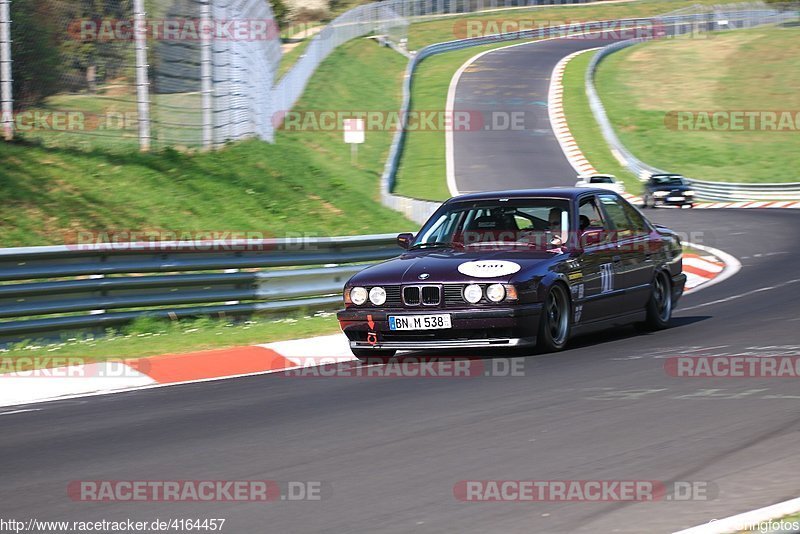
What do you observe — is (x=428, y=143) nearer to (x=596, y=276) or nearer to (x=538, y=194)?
(x=538, y=194)

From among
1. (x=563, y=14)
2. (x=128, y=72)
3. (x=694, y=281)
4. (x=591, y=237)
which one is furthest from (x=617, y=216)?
(x=563, y=14)

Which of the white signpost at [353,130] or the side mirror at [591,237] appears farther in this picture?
the white signpost at [353,130]

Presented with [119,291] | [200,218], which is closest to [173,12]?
[200,218]

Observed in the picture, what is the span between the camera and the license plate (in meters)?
9.55

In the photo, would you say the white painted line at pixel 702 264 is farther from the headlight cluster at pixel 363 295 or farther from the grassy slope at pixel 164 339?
the headlight cluster at pixel 363 295

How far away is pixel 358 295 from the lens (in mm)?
9992

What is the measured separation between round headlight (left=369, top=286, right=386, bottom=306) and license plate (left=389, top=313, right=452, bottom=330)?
18 centimetres

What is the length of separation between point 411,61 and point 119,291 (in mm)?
51352

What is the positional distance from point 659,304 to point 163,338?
474 cm

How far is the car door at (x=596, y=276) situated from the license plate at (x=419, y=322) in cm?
128

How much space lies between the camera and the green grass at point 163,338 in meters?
10.5

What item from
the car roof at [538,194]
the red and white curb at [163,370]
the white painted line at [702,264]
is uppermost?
the car roof at [538,194]

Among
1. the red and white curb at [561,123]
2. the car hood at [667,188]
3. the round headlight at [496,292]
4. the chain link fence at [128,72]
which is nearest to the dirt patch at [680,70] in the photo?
A: the red and white curb at [561,123]

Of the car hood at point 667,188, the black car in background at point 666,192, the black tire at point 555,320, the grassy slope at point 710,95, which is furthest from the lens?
the grassy slope at point 710,95
